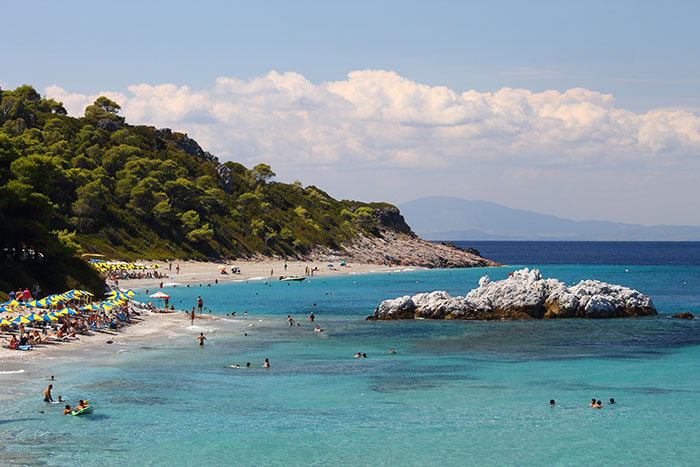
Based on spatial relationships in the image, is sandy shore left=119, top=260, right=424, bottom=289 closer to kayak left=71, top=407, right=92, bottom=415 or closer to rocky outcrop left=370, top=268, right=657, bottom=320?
rocky outcrop left=370, top=268, right=657, bottom=320

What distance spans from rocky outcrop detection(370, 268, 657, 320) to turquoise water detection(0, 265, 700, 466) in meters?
7.78

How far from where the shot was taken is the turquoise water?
30.8m

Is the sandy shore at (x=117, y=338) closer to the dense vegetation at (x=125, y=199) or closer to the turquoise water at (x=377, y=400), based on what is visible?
the turquoise water at (x=377, y=400)

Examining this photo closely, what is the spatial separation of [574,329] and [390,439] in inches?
1574

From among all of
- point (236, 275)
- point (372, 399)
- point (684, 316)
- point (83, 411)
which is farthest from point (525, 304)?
point (236, 275)

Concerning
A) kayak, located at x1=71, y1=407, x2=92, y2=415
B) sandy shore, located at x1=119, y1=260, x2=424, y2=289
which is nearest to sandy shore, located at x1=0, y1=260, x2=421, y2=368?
sandy shore, located at x1=119, y1=260, x2=424, y2=289

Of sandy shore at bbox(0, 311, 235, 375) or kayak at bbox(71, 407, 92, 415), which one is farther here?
sandy shore at bbox(0, 311, 235, 375)

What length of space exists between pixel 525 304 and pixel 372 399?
39.8 m

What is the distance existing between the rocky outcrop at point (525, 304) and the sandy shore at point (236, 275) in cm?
4860

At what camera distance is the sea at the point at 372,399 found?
30766 millimetres

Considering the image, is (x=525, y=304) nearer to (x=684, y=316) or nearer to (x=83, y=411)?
(x=684, y=316)

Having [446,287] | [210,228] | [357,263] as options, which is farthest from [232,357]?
[357,263]

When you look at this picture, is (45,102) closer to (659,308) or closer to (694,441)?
(659,308)

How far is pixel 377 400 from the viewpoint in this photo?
3975 centimetres
